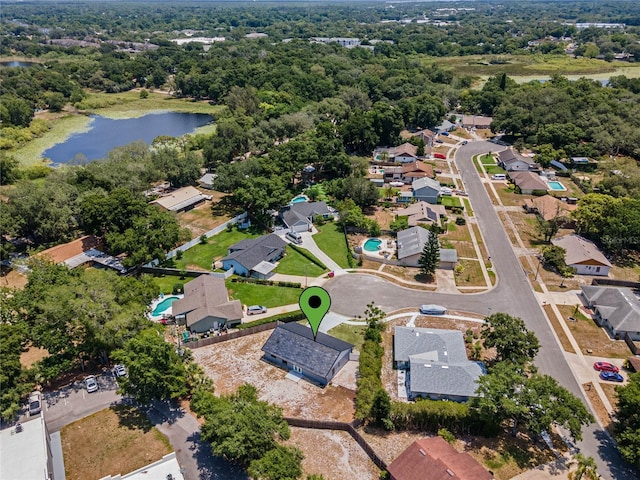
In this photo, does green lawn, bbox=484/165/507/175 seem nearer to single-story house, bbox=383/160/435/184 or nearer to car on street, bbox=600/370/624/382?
single-story house, bbox=383/160/435/184

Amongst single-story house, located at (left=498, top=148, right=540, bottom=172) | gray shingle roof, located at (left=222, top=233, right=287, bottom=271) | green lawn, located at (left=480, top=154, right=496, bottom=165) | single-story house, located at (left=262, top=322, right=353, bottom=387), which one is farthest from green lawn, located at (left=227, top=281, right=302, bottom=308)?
green lawn, located at (left=480, top=154, right=496, bottom=165)

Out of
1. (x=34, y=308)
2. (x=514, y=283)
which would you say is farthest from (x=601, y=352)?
(x=34, y=308)

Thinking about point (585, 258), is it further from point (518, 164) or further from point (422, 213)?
point (518, 164)

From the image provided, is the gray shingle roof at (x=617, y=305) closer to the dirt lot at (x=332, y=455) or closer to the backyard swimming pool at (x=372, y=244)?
the backyard swimming pool at (x=372, y=244)

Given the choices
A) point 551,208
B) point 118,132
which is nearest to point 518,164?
point 551,208

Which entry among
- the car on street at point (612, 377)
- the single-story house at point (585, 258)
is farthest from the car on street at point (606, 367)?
the single-story house at point (585, 258)

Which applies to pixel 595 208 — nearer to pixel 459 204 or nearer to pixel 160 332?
pixel 459 204
